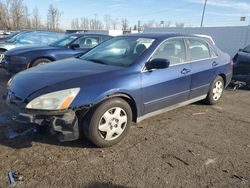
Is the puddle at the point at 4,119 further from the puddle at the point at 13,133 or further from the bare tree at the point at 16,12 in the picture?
the bare tree at the point at 16,12

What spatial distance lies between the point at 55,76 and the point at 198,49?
3050mm

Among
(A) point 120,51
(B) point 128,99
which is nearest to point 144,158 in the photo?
(B) point 128,99

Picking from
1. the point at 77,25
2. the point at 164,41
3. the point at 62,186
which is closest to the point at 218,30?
the point at 164,41

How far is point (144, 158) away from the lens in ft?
11.3

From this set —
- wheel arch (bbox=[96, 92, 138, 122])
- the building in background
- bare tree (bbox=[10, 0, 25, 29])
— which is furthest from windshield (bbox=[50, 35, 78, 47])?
bare tree (bbox=[10, 0, 25, 29])

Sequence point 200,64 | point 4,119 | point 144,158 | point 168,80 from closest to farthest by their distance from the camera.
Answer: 1. point 144,158
2. point 168,80
3. point 4,119
4. point 200,64

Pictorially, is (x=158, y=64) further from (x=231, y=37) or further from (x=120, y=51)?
(x=231, y=37)

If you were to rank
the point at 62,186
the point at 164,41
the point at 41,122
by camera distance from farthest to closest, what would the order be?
1. the point at 164,41
2. the point at 41,122
3. the point at 62,186

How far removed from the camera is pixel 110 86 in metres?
3.58

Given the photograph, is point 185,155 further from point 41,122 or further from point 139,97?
point 41,122

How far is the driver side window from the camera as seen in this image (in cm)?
445

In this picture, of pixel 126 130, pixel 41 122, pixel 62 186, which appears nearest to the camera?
pixel 62 186

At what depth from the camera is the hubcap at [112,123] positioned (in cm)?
362

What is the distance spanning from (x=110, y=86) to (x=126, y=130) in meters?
0.74
